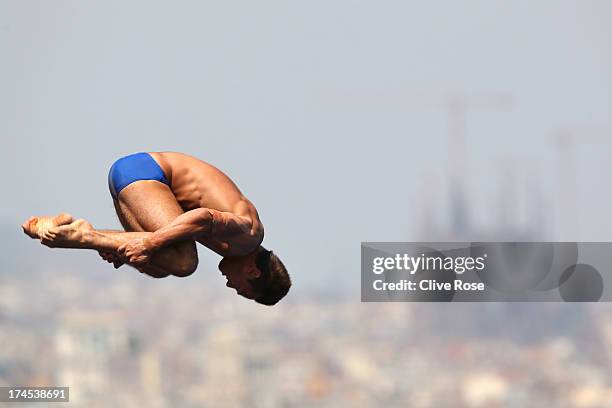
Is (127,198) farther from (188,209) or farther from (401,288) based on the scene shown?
(401,288)

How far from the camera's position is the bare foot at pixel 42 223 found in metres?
15.0

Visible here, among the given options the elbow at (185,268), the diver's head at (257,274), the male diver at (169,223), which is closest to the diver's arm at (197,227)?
the male diver at (169,223)

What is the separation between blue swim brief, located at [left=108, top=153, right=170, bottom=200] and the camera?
49.7 ft

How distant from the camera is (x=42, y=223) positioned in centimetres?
1505

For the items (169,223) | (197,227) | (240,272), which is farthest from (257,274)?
(169,223)

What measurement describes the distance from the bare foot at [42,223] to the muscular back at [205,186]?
0.96 m

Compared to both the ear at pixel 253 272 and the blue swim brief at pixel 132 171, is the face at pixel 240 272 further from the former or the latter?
the blue swim brief at pixel 132 171

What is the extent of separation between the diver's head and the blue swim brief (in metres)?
1.06

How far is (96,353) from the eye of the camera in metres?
188

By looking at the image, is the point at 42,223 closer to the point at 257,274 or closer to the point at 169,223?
the point at 169,223

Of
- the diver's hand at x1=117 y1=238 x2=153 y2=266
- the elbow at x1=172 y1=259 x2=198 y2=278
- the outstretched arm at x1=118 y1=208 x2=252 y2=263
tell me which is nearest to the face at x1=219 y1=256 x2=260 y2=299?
the elbow at x1=172 y1=259 x2=198 y2=278

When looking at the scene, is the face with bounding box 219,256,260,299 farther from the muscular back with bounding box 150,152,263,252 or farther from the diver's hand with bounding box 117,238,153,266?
the diver's hand with bounding box 117,238,153,266

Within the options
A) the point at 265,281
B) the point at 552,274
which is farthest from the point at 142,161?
the point at 552,274

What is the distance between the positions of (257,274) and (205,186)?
3.08 feet
